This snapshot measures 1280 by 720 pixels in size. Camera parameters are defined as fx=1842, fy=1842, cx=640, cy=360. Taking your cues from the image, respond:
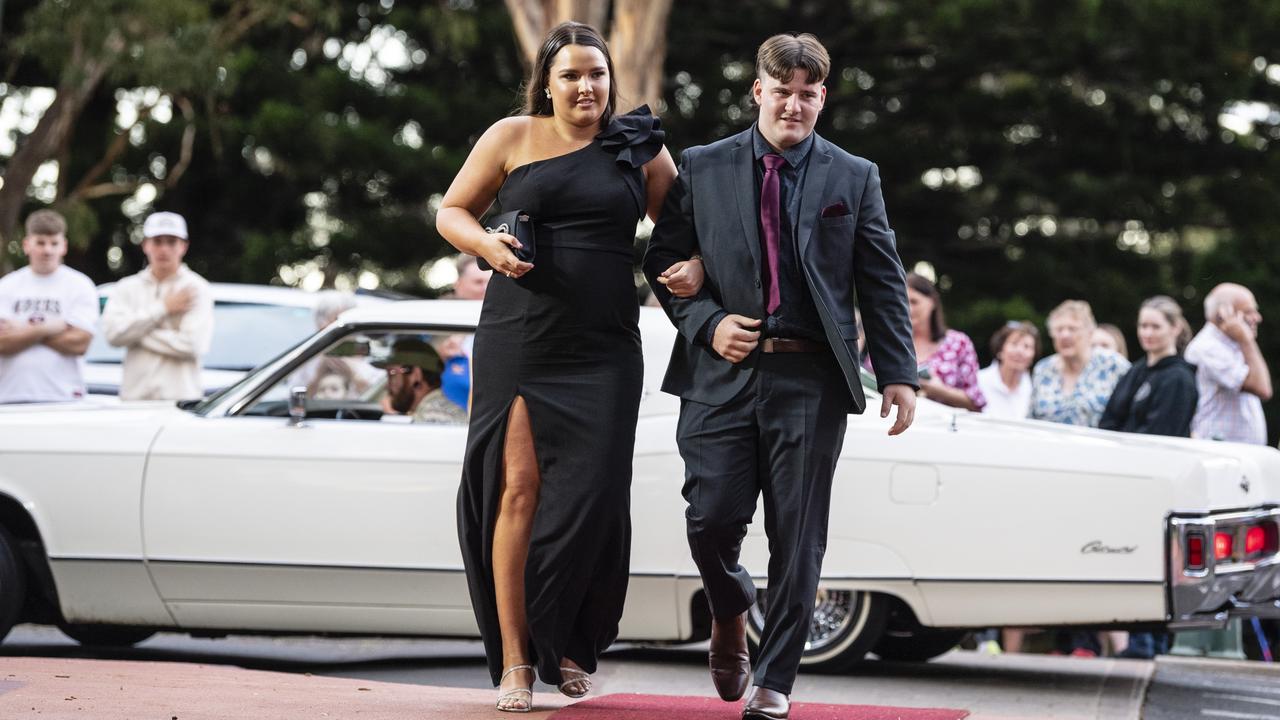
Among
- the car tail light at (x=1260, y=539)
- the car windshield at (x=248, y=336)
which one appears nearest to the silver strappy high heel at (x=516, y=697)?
the car tail light at (x=1260, y=539)

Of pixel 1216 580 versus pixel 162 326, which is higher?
pixel 162 326

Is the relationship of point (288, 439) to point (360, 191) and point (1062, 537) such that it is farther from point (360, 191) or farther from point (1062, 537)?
point (360, 191)

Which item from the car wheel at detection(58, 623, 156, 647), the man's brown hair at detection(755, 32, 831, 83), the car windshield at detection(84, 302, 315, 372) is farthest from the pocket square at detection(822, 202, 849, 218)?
the car windshield at detection(84, 302, 315, 372)

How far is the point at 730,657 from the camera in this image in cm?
522

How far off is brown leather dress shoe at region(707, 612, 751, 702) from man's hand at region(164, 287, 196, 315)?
15.1ft

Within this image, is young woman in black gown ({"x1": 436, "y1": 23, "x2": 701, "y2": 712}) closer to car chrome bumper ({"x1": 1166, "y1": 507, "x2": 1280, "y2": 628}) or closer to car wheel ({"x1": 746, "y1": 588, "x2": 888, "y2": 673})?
car wheel ({"x1": 746, "y1": 588, "x2": 888, "y2": 673})

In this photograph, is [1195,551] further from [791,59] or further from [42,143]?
[42,143]

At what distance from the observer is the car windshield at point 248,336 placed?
36.0 feet

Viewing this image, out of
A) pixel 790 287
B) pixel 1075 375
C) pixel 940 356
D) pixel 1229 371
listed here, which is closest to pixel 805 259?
pixel 790 287

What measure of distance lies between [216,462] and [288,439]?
0.94 feet

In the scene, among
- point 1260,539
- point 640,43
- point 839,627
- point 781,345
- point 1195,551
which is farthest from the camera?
point 640,43

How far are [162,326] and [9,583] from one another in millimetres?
2327

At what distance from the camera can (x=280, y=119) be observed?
65.1ft

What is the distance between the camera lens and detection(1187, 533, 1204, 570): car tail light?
6.78 metres
